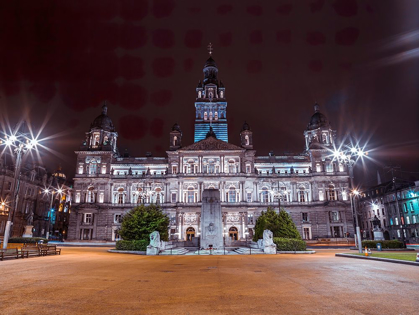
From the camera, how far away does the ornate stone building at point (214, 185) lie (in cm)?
6712

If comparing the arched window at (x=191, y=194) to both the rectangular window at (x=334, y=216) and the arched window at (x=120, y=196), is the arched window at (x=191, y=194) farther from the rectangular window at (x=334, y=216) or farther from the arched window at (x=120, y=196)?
the rectangular window at (x=334, y=216)

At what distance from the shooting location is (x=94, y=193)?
71750 millimetres

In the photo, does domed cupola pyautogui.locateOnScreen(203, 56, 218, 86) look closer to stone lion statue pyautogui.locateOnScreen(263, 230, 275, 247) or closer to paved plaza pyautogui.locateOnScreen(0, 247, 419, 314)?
stone lion statue pyautogui.locateOnScreen(263, 230, 275, 247)

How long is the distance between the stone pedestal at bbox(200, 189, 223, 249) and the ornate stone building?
29781 mm

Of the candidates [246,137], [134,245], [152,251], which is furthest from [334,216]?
[134,245]

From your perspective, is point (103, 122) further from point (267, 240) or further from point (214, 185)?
point (267, 240)

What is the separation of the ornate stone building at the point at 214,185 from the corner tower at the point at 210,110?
28.3ft

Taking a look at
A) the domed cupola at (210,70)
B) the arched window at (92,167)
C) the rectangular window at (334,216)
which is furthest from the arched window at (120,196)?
the rectangular window at (334,216)

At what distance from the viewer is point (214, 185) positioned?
225 feet

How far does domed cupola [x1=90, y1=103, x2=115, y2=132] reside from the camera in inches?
2992

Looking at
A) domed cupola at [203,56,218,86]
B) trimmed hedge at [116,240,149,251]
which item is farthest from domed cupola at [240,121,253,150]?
trimmed hedge at [116,240,149,251]

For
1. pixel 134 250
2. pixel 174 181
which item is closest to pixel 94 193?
pixel 174 181

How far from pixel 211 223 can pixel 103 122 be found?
52.4 meters

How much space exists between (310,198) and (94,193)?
2092 inches
